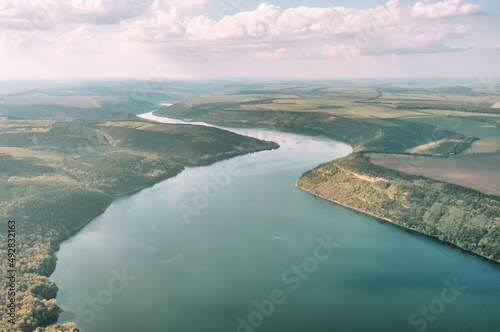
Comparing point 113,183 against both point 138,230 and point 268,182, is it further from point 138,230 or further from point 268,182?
point 268,182

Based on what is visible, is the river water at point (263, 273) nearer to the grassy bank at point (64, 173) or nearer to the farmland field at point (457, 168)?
the grassy bank at point (64, 173)

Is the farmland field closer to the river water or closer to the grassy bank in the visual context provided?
the river water

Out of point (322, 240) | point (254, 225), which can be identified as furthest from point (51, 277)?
point (322, 240)

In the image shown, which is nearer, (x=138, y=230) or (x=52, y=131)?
(x=138, y=230)

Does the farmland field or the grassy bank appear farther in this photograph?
the farmland field

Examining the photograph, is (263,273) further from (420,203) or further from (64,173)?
(64,173)

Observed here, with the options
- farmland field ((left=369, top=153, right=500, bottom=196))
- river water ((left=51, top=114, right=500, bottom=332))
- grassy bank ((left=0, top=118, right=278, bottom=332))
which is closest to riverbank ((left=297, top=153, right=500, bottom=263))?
river water ((left=51, top=114, right=500, bottom=332))

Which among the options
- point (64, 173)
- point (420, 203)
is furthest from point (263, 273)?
point (64, 173)

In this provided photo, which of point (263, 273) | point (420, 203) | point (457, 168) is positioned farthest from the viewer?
point (457, 168)
